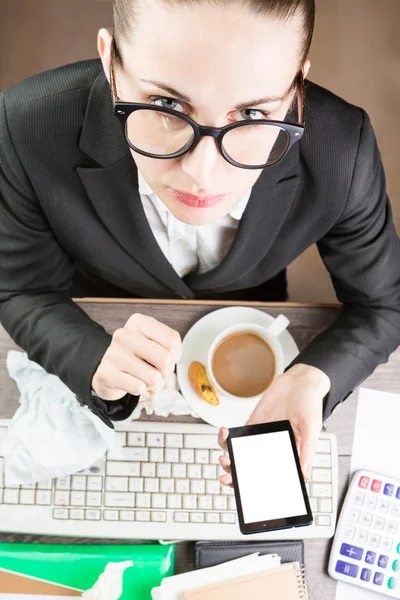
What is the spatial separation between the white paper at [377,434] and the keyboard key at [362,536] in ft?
0.29

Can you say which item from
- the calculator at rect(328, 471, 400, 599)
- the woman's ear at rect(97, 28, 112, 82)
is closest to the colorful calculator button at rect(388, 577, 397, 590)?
the calculator at rect(328, 471, 400, 599)

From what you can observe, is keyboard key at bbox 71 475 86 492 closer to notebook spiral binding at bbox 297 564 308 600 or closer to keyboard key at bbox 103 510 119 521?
keyboard key at bbox 103 510 119 521

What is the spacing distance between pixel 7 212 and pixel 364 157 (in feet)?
1.75

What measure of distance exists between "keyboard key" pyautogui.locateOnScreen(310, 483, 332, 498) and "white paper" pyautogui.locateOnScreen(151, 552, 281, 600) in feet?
0.36

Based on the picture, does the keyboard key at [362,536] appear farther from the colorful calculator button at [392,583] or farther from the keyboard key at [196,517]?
the keyboard key at [196,517]

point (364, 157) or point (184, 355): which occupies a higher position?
point (364, 157)

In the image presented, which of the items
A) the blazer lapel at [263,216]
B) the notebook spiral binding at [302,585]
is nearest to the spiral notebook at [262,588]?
the notebook spiral binding at [302,585]

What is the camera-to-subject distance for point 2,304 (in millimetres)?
1031

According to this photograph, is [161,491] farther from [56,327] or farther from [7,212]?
[7,212]

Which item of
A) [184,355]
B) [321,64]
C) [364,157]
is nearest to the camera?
[364,157]

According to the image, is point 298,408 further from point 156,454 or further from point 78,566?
point 78,566

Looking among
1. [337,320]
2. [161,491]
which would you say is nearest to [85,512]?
[161,491]

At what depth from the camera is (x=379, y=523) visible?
A: 3.15 feet

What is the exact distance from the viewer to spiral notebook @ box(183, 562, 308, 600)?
91 centimetres
